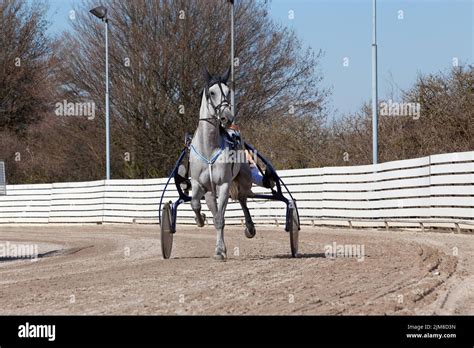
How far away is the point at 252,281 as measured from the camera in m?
10.7

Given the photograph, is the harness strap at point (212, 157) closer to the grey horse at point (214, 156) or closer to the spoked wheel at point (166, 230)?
the grey horse at point (214, 156)

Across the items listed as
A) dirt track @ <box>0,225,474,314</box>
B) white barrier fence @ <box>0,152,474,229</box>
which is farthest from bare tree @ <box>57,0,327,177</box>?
dirt track @ <box>0,225,474,314</box>

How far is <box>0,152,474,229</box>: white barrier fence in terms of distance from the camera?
20688 millimetres

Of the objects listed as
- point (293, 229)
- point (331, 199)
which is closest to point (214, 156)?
point (293, 229)

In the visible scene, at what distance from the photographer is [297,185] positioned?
2720cm

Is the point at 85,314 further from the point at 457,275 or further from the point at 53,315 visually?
the point at 457,275

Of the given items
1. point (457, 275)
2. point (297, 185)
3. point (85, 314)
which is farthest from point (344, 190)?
point (85, 314)

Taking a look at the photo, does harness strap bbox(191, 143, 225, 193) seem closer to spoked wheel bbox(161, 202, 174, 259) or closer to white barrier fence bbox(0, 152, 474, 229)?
spoked wheel bbox(161, 202, 174, 259)

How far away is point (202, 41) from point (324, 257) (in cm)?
2826

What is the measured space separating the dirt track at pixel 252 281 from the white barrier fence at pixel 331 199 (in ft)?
8.39

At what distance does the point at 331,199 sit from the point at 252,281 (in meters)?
15.3

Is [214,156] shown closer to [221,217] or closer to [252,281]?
[221,217]
